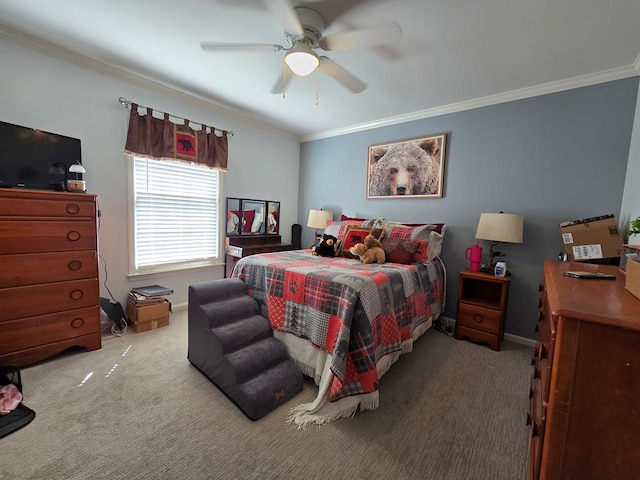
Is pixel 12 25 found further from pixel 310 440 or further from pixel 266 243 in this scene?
pixel 310 440

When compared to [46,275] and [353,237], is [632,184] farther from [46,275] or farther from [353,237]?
[46,275]

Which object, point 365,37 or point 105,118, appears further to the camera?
point 105,118

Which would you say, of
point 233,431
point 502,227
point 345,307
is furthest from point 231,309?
point 502,227

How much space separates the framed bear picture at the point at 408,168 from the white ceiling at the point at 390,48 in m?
0.48

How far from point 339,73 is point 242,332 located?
201 cm

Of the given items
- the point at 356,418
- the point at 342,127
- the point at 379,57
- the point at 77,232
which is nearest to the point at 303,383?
the point at 356,418

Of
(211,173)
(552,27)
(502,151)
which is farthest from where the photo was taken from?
(211,173)

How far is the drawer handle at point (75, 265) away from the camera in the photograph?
2.07m

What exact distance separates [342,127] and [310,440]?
144 inches

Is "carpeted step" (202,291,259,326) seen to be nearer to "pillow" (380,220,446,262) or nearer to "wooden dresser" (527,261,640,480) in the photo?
"pillow" (380,220,446,262)

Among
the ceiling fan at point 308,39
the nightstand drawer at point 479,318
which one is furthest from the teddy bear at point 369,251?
the ceiling fan at point 308,39

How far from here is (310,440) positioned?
1.43 metres

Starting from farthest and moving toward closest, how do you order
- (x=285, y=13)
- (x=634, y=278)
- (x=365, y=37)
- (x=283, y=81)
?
(x=283, y=81)
(x=365, y=37)
(x=285, y=13)
(x=634, y=278)

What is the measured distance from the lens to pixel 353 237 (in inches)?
113
